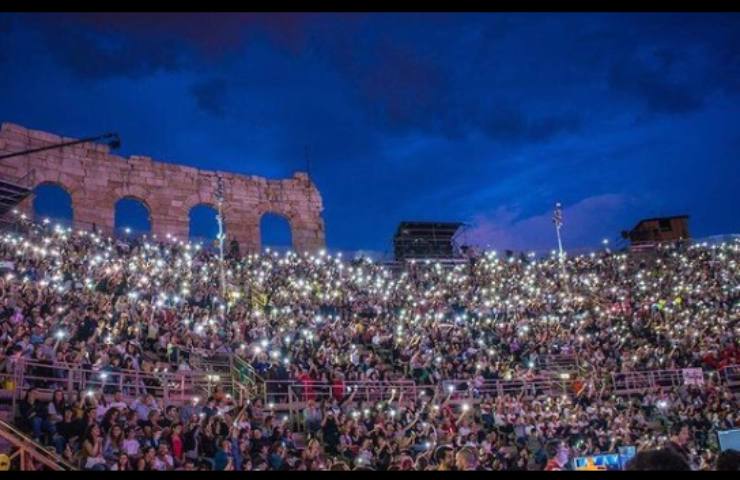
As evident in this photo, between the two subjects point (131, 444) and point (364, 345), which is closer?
point (131, 444)

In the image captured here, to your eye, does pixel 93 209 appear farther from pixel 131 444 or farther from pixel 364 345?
pixel 131 444

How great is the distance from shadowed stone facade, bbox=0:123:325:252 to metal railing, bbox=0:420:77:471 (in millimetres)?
19159

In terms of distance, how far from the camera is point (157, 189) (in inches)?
1350

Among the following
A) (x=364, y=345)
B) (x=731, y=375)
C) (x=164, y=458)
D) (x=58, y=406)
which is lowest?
(x=164, y=458)

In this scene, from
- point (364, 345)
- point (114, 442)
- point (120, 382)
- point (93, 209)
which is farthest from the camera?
point (93, 209)

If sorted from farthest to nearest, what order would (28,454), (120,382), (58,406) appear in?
(120,382), (58,406), (28,454)

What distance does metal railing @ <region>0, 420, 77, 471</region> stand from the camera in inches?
357

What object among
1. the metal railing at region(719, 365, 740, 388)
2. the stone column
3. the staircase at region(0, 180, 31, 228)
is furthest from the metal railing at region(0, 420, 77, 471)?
the metal railing at region(719, 365, 740, 388)

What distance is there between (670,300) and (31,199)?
31.5m

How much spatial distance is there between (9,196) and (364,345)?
47.7 feet

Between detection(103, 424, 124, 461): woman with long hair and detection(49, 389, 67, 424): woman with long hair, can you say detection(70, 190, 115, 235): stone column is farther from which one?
detection(103, 424, 124, 461): woman with long hair

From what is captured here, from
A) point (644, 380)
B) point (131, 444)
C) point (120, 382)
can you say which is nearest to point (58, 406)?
point (131, 444)
